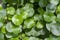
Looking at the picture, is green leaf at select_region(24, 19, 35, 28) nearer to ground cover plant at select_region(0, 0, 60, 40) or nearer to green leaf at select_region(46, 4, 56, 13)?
ground cover plant at select_region(0, 0, 60, 40)

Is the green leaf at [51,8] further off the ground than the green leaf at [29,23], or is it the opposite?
the green leaf at [51,8]

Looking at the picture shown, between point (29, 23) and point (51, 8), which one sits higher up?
point (51, 8)

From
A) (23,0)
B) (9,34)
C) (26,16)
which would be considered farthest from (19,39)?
(23,0)

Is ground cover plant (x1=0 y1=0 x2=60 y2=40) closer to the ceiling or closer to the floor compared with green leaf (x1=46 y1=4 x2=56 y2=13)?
closer to the floor

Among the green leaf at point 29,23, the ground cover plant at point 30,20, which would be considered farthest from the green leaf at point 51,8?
the green leaf at point 29,23

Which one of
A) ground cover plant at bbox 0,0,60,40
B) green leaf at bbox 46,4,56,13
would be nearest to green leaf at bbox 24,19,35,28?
ground cover plant at bbox 0,0,60,40

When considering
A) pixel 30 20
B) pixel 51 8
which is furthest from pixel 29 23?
pixel 51 8

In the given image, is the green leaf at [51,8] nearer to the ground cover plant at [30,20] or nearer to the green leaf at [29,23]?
the ground cover plant at [30,20]

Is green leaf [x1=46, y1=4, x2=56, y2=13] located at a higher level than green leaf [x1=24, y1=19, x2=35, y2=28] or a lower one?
higher

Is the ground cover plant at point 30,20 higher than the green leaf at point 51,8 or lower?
lower

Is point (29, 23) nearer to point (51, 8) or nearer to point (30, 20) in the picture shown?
point (30, 20)

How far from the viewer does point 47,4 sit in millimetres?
1593

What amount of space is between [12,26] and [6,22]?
0.09 m

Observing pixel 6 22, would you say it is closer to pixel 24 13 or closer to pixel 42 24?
pixel 24 13
